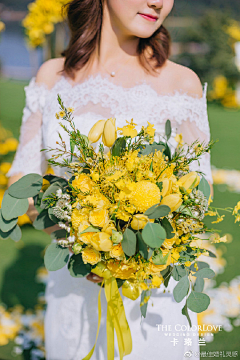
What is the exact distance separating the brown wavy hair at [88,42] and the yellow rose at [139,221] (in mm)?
1072

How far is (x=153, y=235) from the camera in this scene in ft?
3.03

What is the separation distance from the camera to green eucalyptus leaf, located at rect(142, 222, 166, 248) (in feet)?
3.01

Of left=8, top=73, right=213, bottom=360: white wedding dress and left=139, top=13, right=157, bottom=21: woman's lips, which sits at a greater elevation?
left=139, top=13, right=157, bottom=21: woman's lips

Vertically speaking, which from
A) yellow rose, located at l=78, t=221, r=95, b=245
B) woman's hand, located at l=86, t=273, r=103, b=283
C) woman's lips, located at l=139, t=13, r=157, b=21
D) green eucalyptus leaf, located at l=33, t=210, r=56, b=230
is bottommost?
woman's hand, located at l=86, t=273, r=103, b=283

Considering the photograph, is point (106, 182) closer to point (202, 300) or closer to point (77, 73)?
point (202, 300)

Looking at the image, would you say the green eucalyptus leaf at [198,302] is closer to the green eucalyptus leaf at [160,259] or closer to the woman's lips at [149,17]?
the green eucalyptus leaf at [160,259]

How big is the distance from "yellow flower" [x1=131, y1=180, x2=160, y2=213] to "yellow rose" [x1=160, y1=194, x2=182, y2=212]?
3 cm

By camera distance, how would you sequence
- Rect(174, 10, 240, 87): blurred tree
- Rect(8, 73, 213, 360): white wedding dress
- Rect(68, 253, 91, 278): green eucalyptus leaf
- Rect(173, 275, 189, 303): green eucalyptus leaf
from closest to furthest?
Rect(173, 275, 189, 303): green eucalyptus leaf
Rect(68, 253, 91, 278): green eucalyptus leaf
Rect(8, 73, 213, 360): white wedding dress
Rect(174, 10, 240, 87): blurred tree

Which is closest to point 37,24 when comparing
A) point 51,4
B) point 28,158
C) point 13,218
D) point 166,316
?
point 51,4

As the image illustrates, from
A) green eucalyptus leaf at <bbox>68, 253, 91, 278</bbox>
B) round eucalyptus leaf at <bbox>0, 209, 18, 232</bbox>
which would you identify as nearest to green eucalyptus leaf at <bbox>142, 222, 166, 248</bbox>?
green eucalyptus leaf at <bbox>68, 253, 91, 278</bbox>

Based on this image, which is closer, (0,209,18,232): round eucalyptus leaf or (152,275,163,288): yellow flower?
(152,275,163,288): yellow flower

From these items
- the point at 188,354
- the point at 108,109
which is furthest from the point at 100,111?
the point at 188,354

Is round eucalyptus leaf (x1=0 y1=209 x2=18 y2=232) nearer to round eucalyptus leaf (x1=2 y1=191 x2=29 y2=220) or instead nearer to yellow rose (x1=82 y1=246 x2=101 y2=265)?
round eucalyptus leaf (x1=2 y1=191 x2=29 y2=220)

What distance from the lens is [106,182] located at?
0.99 meters
